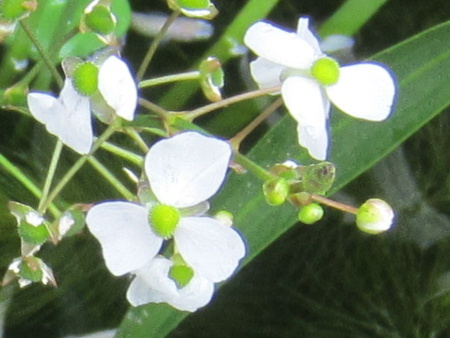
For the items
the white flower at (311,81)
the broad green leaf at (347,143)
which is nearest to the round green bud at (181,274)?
the white flower at (311,81)

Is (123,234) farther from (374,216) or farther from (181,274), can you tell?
(374,216)

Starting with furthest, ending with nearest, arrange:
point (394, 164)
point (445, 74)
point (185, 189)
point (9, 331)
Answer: point (394, 164) < point (9, 331) < point (445, 74) < point (185, 189)

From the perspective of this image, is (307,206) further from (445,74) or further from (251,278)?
(251,278)

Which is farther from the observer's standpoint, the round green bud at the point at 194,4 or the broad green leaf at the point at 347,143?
the broad green leaf at the point at 347,143

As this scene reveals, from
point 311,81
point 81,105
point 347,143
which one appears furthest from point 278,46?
point 347,143

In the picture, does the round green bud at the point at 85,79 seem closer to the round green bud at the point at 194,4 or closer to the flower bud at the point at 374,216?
the round green bud at the point at 194,4

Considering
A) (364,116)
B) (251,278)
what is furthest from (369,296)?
(364,116)

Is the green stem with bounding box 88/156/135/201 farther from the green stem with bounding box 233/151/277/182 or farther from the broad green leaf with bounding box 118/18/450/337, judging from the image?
the broad green leaf with bounding box 118/18/450/337
